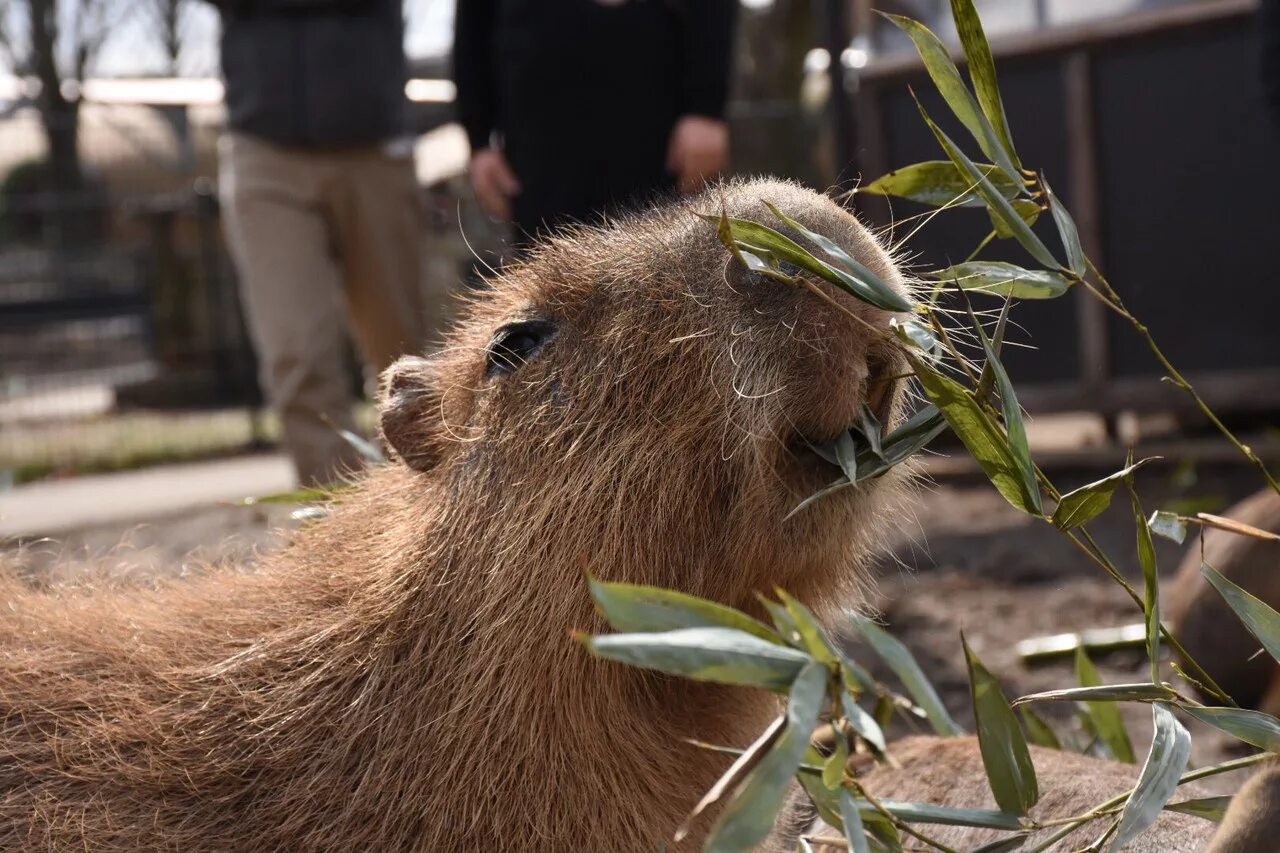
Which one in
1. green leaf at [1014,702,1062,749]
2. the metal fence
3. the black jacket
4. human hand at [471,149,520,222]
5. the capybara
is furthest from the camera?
the metal fence

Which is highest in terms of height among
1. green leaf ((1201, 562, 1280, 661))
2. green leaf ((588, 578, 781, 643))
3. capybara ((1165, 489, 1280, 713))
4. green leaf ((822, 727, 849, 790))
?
green leaf ((588, 578, 781, 643))

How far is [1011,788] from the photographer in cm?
167

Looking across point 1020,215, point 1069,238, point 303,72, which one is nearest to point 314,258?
point 303,72

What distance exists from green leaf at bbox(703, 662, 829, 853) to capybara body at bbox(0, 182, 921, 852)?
1.63ft

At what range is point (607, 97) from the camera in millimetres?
3832

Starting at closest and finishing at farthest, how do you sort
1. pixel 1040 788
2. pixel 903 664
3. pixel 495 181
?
1. pixel 903 664
2. pixel 1040 788
3. pixel 495 181

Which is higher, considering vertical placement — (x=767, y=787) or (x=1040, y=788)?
(x=767, y=787)

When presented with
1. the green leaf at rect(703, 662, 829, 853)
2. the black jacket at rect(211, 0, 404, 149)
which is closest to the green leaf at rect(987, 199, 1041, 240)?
the green leaf at rect(703, 662, 829, 853)

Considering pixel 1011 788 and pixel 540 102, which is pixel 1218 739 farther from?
pixel 540 102

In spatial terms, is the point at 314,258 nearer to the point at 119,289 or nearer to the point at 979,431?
the point at 979,431

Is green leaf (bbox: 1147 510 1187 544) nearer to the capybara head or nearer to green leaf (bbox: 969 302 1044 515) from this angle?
green leaf (bbox: 969 302 1044 515)

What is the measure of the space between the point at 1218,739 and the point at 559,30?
237 centimetres

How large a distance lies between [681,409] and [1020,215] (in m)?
0.55

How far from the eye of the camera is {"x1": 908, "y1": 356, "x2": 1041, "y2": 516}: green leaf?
1.67m
